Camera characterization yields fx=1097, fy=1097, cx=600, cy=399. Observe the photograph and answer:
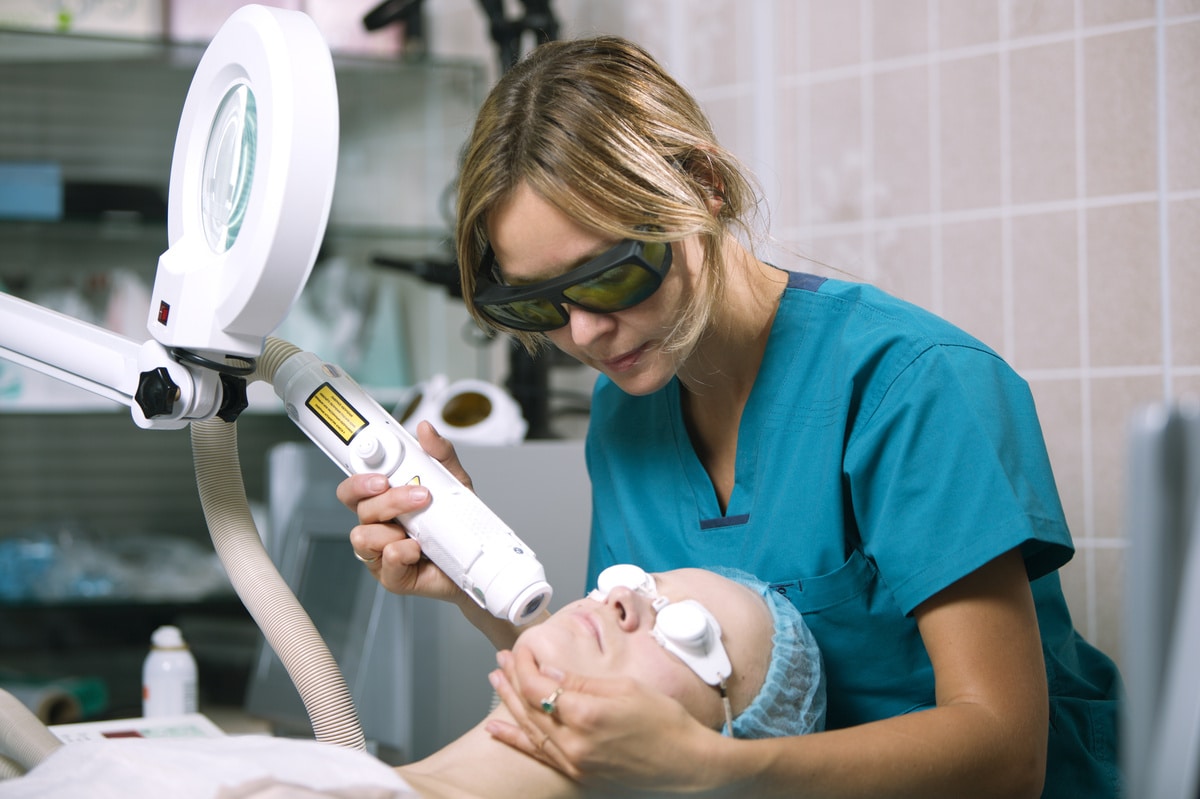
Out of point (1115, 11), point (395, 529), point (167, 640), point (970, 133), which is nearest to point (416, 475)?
point (395, 529)

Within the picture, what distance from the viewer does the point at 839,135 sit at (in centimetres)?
241

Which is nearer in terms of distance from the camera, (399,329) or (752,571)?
(752,571)

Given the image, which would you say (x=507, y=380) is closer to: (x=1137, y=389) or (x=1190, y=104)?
(x=1137, y=389)

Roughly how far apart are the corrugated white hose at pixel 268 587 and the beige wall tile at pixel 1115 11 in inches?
63.8

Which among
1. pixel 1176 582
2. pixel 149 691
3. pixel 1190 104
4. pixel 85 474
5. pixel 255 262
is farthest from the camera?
pixel 85 474

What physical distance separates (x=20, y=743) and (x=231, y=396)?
398mm

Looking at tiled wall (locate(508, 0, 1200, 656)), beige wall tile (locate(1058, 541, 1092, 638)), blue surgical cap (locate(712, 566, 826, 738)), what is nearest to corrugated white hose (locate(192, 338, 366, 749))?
blue surgical cap (locate(712, 566, 826, 738))

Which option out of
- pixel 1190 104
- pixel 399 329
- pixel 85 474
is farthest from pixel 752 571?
pixel 85 474

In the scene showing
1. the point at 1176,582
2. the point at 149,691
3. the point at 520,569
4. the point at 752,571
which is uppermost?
the point at 1176,582

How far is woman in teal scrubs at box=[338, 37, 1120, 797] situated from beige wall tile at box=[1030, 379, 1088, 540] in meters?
0.66

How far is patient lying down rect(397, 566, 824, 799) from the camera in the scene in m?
1.07

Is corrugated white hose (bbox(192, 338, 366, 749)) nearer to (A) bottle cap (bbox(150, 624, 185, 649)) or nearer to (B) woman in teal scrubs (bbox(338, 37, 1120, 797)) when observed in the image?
(B) woman in teal scrubs (bbox(338, 37, 1120, 797))

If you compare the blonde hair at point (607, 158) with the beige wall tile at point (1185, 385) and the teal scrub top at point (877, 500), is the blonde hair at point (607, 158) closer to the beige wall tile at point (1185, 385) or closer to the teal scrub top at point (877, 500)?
the teal scrub top at point (877, 500)

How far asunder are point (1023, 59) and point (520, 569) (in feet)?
5.20
